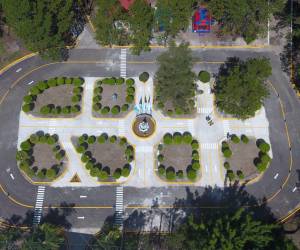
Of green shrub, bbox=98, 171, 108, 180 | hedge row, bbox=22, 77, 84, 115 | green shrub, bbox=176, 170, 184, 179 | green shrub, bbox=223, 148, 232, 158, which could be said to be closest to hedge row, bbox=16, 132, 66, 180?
hedge row, bbox=22, 77, 84, 115

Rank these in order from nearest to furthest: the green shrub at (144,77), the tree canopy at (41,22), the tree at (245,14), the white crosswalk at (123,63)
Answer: the tree canopy at (41,22)
the tree at (245,14)
the green shrub at (144,77)
the white crosswalk at (123,63)

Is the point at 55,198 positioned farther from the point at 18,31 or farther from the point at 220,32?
the point at 220,32

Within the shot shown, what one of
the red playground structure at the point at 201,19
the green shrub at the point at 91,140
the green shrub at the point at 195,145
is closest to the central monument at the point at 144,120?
the green shrub at the point at 91,140

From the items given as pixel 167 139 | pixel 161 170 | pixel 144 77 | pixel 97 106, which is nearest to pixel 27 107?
pixel 97 106

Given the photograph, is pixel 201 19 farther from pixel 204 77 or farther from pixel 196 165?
pixel 196 165

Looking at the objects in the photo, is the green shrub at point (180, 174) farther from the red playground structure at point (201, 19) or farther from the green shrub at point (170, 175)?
the red playground structure at point (201, 19)

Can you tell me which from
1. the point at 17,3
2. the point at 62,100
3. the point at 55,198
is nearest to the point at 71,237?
the point at 55,198
